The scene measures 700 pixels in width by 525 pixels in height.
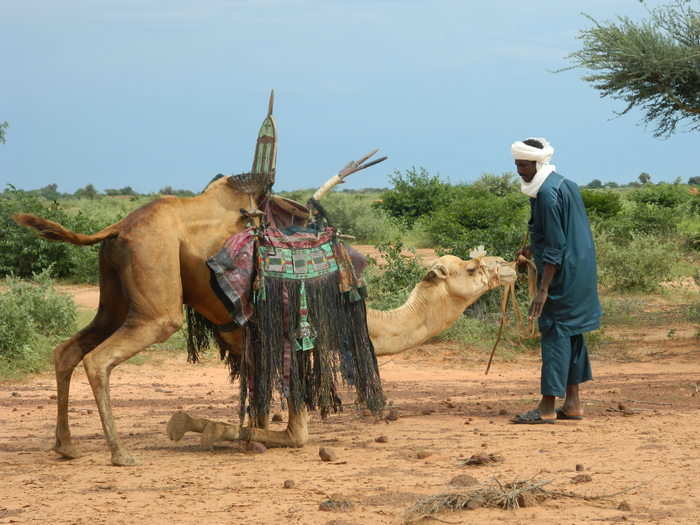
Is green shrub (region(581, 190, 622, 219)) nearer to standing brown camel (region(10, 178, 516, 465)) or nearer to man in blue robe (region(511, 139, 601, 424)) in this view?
man in blue robe (region(511, 139, 601, 424))

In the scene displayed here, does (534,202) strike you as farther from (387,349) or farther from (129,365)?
(129,365)

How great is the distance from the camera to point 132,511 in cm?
500

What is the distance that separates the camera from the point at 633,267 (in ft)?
53.7

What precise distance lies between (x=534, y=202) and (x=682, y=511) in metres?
3.13

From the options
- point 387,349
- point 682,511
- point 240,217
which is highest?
point 240,217

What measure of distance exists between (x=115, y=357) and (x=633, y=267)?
474 inches

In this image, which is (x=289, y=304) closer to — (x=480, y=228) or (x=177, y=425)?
(x=177, y=425)

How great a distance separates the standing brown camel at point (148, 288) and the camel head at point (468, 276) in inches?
44.4

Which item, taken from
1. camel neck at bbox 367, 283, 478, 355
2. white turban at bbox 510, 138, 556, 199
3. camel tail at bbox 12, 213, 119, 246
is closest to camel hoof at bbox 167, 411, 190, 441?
camel tail at bbox 12, 213, 119, 246

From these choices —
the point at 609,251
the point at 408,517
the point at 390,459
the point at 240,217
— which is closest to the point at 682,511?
the point at 408,517

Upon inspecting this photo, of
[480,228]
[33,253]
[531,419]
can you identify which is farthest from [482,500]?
[33,253]

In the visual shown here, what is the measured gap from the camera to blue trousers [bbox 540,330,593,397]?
24.0 feet

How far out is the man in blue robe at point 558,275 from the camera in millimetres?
7234

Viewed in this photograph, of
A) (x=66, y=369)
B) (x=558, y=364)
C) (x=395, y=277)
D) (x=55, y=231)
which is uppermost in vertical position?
(x=55, y=231)
